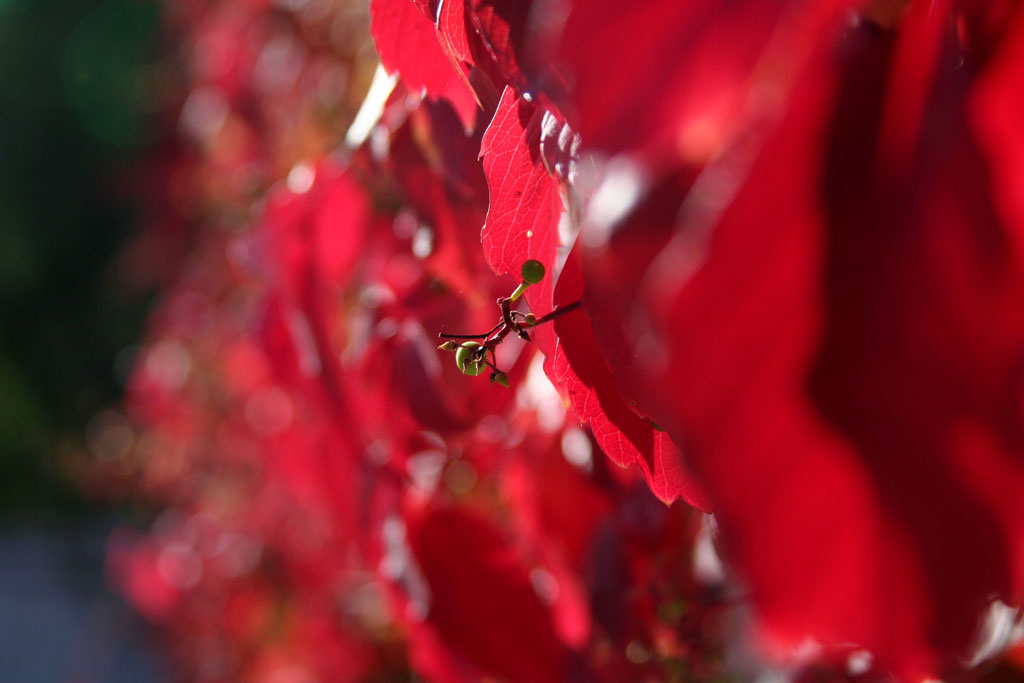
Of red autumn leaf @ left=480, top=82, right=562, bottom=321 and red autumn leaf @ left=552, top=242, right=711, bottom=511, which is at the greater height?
red autumn leaf @ left=480, top=82, right=562, bottom=321

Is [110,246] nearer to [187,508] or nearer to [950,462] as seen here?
[187,508]

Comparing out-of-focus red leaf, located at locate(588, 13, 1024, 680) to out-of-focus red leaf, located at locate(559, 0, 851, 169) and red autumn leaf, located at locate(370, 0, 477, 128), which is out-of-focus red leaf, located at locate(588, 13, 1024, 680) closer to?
out-of-focus red leaf, located at locate(559, 0, 851, 169)

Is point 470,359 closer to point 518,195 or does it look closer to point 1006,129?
point 518,195

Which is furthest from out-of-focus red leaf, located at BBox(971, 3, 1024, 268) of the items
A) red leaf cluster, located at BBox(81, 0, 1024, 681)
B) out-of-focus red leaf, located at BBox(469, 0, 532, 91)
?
out-of-focus red leaf, located at BBox(469, 0, 532, 91)

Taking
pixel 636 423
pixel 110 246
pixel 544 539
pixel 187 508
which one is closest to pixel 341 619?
pixel 187 508

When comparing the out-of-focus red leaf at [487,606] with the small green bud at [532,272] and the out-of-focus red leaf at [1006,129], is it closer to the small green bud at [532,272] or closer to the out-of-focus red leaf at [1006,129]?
the small green bud at [532,272]

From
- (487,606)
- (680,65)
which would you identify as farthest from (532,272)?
(487,606)
